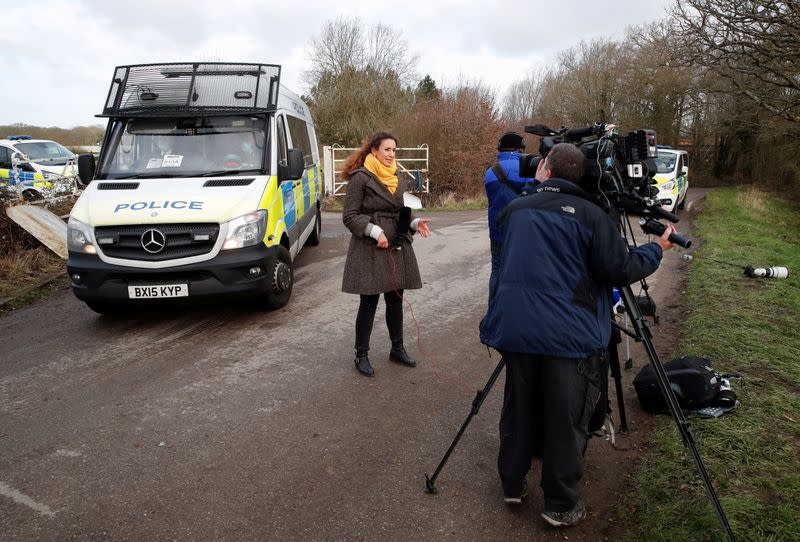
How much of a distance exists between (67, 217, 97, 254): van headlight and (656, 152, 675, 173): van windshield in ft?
50.5

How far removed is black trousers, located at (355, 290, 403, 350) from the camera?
4.62 m

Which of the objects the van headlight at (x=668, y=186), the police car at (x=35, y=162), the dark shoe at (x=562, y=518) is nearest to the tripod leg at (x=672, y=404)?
the dark shoe at (x=562, y=518)

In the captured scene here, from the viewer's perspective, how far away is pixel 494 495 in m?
3.06

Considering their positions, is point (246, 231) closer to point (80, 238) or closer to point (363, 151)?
point (80, 238)

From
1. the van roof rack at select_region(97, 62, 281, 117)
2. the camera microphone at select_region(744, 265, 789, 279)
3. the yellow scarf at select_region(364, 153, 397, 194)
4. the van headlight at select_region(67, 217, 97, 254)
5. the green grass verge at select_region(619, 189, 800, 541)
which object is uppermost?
the van roof rack at select_region(97, 62, 281, 117)

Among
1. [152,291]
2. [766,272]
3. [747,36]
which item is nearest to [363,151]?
[152,291]

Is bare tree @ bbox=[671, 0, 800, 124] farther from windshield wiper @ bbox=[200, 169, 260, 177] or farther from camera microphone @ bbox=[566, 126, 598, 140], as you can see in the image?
windshield wiper @ bbox=[200, 169, 260, 177]

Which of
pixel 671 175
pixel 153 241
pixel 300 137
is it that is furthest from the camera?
pixel 671 175

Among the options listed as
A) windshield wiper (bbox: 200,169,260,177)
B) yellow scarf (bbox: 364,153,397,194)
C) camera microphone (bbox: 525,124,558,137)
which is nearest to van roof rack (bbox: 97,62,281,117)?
windshield wiper (bbox: 200,169,260,177)

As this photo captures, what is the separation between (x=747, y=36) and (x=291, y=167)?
10284 millimetres

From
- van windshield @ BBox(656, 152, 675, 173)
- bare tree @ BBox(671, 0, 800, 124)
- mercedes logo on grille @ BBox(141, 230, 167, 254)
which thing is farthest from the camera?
van windshield @ BBox(656, 152, 675, 173)

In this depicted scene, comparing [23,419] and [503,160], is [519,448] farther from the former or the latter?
[23,419]

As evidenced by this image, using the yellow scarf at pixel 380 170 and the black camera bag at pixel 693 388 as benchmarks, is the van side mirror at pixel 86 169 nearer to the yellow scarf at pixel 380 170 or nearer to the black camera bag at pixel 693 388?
the yellow scarf at pixel 380 170

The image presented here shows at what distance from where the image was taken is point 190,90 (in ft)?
21.9
